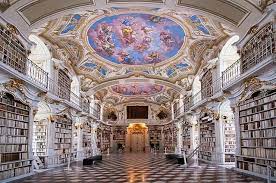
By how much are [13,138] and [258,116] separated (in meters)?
7.56

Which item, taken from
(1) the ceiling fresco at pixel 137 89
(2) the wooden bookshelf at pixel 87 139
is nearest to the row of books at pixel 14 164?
(2) the wooden bookshelf at pixel 87 139

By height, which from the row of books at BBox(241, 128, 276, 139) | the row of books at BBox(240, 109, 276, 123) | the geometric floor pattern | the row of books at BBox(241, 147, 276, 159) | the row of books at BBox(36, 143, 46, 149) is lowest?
the geometric floor pattern

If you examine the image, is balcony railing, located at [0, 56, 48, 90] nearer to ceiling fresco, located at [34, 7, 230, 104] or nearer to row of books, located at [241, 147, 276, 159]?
ceiling fresco, located at [34, 7, 230, 104]

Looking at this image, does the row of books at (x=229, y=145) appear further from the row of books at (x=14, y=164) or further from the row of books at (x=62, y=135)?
the row of books at (x=14, y=164)

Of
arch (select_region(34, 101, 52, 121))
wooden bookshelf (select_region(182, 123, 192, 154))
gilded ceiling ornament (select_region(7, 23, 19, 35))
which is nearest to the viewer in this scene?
gilded ceiling ornament (select_region(7, 23, 19, 35))

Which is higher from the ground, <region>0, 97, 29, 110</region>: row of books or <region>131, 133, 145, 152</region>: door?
<region>0, 97, 29, 110</region>: row of books

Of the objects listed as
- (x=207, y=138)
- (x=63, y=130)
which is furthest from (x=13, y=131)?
(x=207, y=138)

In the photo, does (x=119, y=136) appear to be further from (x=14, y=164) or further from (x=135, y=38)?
(x=14, y=164)

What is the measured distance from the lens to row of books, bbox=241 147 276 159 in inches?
325

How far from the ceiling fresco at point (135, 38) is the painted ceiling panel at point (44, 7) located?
3.60 meters

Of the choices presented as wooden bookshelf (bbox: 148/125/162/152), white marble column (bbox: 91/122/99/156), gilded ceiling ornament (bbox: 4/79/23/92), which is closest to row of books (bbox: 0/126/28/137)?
gilded ceiling ornament (bbox: 4/79/23/92)

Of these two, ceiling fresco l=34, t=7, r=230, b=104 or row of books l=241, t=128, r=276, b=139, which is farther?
ceiling fresco l=34, t=7, r=230, b=104

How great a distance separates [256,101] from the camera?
929cm

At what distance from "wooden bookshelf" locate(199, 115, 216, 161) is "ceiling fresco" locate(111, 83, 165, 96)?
1038 cm
